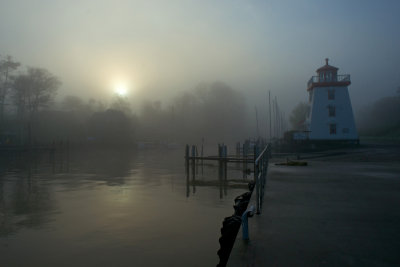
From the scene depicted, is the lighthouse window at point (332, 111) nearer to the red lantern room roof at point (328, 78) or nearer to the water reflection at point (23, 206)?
the red lantern room roof at point (328, 78)

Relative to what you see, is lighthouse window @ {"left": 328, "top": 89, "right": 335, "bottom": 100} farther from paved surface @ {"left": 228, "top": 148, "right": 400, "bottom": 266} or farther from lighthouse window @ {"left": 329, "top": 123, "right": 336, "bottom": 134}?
paved surface @ {"left": 228, "top": 148, "right": 400, "bottom": 266}

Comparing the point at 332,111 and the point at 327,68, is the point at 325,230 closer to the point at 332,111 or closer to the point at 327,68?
the point at 332,111

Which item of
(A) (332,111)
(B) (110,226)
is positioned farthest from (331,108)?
(B) (110,226)

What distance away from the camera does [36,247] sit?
30.0 feet

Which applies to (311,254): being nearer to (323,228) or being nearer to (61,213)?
(323,228)

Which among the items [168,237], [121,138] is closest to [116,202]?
[168,237]

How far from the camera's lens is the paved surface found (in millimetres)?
5043

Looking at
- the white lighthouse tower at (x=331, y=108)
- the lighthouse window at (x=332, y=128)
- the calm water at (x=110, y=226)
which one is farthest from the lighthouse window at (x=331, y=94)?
the calm water at (x=110, y=226)

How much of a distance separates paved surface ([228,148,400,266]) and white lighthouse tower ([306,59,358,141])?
1538 inches

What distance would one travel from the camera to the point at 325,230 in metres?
6.50

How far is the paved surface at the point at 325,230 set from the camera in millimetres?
5043

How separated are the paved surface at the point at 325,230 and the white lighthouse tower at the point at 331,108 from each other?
39.1 meters

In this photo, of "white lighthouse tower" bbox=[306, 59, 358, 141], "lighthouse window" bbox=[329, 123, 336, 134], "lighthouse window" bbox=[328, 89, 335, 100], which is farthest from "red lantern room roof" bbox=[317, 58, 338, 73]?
"lighthouse window" bbox=[329, 123, 336, 134]

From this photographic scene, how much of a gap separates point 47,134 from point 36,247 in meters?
77.1
